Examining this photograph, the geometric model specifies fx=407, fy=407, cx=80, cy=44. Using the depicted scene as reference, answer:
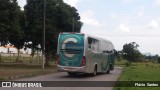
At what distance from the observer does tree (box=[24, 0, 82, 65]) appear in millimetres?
46656

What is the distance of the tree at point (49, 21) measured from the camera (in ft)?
153

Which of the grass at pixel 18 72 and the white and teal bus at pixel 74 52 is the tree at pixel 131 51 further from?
the white and teal bus at pixel 74 52

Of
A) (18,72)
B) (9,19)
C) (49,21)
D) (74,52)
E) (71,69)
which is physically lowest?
(18,72)

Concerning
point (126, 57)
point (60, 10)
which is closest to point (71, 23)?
point (60, 10)

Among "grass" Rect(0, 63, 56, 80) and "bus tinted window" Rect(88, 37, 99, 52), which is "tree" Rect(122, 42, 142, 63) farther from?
"bus tinted window" Rect(88, 37, 99, 52)

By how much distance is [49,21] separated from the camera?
156 ft

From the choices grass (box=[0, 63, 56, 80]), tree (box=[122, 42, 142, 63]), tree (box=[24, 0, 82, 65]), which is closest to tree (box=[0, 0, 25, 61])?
grass (box=[0, 63, 56, 80])

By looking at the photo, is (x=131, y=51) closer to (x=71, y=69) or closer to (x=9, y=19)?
(x=9, y=19)

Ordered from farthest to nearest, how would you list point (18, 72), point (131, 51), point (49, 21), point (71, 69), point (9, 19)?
point (131, 51) → point (49, 21) → point (9, 19) → point (18, 72) → point (71, 69)

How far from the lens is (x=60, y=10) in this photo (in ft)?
161

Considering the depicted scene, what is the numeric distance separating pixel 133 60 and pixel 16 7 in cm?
5718

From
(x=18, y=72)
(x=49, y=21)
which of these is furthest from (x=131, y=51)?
(x=18, y=72)

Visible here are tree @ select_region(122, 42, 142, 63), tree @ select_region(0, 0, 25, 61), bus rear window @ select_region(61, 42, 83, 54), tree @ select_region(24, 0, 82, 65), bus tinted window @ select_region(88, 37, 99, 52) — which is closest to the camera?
bus rear window @ select_region(61, 42, 83, 54)

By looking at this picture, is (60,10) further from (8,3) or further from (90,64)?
(90,64)
